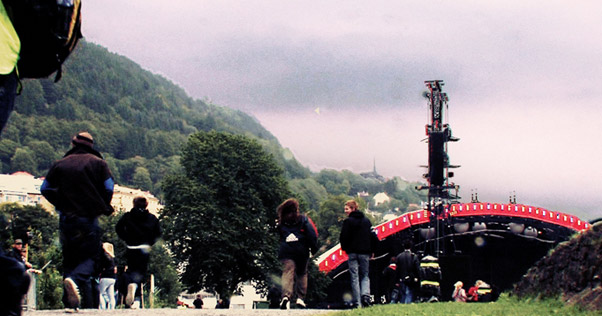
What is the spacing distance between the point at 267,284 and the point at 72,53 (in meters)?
47.6

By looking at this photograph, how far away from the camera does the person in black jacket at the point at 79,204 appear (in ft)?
22.9

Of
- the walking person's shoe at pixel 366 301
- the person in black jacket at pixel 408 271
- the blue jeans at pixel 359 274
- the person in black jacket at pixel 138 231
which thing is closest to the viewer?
the person in black jacket at pixel 138 231

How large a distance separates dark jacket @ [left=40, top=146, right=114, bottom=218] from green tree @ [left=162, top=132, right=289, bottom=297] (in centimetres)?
4146

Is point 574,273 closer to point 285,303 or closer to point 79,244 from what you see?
point 285,303

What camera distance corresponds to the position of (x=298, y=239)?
12.1 metres

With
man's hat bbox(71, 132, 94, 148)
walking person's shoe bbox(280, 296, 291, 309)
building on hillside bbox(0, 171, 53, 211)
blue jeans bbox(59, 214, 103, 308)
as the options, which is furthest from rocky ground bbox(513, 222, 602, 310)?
building on hillside bbox(0, 171, 53, 211)

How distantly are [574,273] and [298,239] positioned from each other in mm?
3962

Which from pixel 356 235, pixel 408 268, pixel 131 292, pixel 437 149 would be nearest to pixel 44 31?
pixel 131 292

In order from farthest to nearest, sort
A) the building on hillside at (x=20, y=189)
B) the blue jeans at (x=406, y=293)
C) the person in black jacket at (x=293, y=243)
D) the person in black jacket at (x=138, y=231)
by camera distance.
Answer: the building on hillside at (x=20, y=189)
the blue jeans at (x=406, y=293)
the person in black jacket at (x=293, y=243)
the person in black jacket at (x=138, y=231)

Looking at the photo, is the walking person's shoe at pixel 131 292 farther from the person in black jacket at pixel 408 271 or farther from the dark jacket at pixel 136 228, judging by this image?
the person in black jacket at pixel 408 271

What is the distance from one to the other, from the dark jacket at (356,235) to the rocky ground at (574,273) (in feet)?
9.28

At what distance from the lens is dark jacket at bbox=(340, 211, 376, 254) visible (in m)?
13.5

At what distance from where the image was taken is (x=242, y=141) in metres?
55.0

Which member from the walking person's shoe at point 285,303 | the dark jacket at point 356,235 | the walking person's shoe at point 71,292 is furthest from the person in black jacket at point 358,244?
the walking person's shoe at point 71,292
